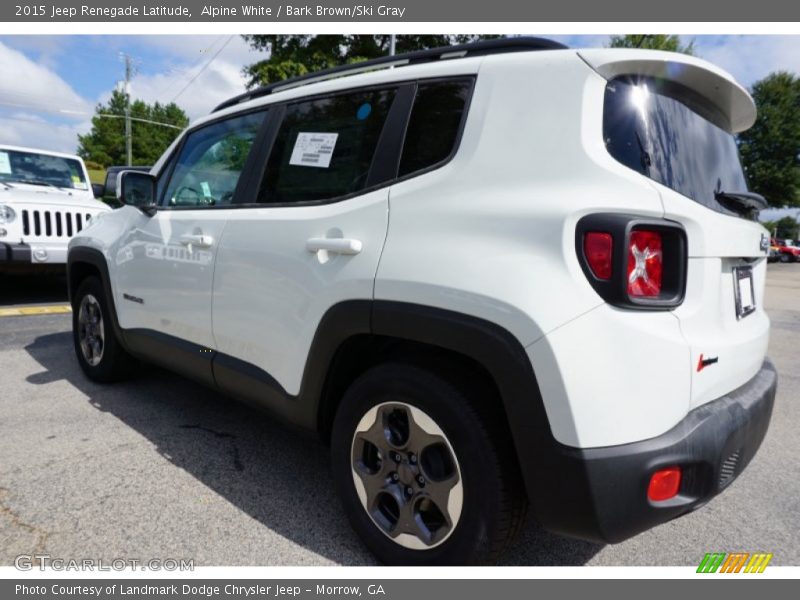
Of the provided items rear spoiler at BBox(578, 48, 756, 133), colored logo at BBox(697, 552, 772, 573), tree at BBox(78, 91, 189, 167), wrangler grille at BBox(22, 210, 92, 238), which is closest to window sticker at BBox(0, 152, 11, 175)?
wrangler grille at BBox(22, 210, 92, 238)

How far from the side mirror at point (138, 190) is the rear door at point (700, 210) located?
2699mm

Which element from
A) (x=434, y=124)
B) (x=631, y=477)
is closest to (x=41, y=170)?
(x=434, y=124)

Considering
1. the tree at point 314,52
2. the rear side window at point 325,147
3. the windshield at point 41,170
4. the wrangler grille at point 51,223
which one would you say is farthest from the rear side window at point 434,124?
the tree at point 314,52

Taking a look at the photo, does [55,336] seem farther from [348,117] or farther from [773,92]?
[773,92]

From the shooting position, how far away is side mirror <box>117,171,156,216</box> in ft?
10.7

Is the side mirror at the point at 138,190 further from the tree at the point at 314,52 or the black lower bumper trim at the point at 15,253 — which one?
the tree at the point at 314,52

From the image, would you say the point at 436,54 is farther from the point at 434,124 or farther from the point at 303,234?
the point at 303,234

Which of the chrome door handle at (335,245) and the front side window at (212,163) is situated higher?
the front side window at (212,163)

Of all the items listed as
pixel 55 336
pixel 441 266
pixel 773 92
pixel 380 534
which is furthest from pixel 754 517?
pixel 773 92

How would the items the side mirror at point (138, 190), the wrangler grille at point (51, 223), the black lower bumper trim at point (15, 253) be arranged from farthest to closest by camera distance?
the wrangler grille at point (51, 223) < the black lower bumper trim at point (15, 253) < the side mirror at point (138, 190)

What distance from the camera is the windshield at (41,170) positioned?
7.45 m

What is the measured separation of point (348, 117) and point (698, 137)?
1.35 meters

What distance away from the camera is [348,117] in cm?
229

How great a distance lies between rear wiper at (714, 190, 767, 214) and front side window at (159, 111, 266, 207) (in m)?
2.10
